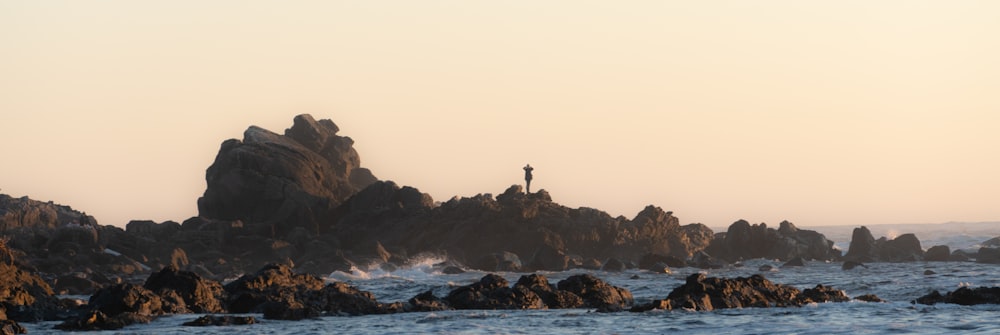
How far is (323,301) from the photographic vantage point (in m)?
47.8

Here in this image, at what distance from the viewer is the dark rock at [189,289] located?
157ft

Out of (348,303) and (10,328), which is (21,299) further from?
(348,303)

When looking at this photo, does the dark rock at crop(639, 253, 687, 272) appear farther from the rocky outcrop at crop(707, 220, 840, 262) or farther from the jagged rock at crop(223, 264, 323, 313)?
the jagged rock at crop(223, 264, 323, 313)

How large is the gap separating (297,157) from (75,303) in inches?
2274

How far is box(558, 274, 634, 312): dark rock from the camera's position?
49531 millimetres

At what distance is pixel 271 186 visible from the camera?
102375 millimetres

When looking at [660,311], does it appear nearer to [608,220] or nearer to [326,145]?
[608,220]

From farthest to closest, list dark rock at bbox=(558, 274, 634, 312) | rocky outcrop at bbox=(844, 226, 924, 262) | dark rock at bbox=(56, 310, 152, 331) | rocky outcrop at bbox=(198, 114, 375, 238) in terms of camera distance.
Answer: rocky outcrop at bbox=(198, 114, 375, 238) < rocky outcrop at bbox=(844, 226, 924, 262) < dark rock at bbox=(558, 274, 634, 312) < dark rock at bbox=(56, 310, 152, 331)

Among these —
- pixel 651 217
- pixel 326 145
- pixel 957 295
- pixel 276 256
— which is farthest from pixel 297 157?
pixel 957 295

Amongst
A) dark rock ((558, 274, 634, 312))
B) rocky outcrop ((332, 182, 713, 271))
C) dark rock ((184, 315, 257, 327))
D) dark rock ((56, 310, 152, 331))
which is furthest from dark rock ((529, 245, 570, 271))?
dark rock ((56, 310, 152, 331))

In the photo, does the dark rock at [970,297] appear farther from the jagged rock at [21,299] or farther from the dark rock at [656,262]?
the dark rock at [656,262]

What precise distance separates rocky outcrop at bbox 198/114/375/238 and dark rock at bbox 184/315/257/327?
53.2 metres

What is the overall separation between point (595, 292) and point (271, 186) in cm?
5565

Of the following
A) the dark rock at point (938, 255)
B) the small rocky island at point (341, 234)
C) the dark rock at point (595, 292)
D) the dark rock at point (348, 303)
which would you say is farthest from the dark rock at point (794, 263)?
the dark rock at point (348, 303)
